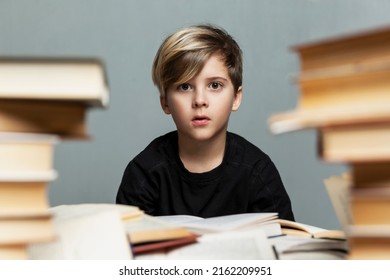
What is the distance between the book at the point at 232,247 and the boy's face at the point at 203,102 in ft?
1.88

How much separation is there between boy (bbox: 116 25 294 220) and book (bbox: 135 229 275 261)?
572 mm

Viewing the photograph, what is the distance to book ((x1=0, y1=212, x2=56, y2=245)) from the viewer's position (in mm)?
488

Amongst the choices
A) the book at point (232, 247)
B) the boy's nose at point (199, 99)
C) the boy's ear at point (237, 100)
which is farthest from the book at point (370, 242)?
the boy's ear at point (237, 100)

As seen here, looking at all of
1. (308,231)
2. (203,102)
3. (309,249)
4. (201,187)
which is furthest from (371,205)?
(201,187)

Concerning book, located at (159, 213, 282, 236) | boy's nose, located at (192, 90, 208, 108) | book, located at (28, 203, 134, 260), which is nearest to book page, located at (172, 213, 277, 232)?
book, located at (159, 213, 282, 236)

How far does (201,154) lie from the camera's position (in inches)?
52.9

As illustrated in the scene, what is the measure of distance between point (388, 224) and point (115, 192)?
35.3 inches

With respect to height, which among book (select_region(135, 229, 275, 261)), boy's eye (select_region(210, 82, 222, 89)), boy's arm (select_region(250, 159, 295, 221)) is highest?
boy's eye (select_region(210, 82, 222, 89))

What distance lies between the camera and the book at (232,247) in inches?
23.3

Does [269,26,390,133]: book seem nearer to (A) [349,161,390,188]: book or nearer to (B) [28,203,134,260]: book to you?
(A) [349,161,390,188]: book

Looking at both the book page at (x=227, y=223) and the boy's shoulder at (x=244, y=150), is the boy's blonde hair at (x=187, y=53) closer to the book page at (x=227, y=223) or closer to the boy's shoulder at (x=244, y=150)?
the boy's shoulder at (x=244, y=150)

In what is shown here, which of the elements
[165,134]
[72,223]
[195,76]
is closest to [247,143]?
[165,134]

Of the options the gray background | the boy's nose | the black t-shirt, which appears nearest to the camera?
the gray background

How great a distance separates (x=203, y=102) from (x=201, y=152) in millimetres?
213
